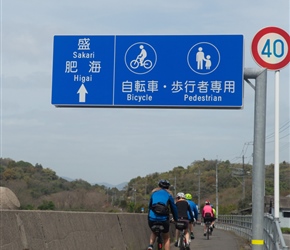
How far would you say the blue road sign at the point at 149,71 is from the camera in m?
11.8

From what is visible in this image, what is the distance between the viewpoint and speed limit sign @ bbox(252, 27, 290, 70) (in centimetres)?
1058

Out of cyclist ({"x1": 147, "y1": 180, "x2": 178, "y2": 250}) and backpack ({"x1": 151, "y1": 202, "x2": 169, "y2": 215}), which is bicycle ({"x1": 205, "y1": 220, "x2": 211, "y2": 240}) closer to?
cyclist ({"x1": 147, "y1": 180, "x2": 178, "y2": 250})

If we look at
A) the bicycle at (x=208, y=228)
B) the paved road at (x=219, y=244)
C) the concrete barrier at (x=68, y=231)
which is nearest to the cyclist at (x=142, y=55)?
the concrete barrier at (x=68, y=231)

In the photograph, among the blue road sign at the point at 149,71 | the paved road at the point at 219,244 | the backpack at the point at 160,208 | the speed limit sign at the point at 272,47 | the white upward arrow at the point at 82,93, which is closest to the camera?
the speed limit sign at the point at 272,47

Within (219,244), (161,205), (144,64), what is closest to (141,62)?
(144,64)

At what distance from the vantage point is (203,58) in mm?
11820

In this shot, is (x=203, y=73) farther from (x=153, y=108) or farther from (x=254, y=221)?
(x=254, y=221)

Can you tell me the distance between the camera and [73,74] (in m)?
12.3

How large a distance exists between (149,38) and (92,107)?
1671 millimetres

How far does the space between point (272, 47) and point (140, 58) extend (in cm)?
256

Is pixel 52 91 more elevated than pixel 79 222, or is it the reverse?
pixel 52 91

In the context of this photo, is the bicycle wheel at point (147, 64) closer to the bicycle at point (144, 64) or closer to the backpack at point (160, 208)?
the bicycle at point (144, 64)

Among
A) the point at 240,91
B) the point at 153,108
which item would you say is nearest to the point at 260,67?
the point at 240,91

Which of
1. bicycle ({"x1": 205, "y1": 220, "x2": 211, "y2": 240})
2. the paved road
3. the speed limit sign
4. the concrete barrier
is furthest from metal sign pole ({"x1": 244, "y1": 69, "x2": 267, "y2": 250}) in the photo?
bicycle ({"x1": 205, "y1": 220, "x2": 211, "y2": 240})
